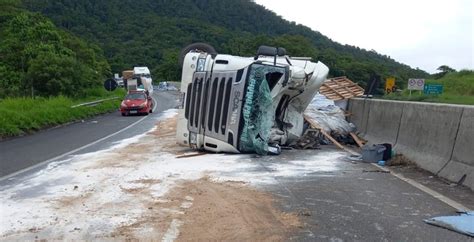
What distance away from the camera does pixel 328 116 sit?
15.5 metres

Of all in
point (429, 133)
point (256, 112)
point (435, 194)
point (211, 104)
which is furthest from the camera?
point (211, 104)

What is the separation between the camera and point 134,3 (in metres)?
114

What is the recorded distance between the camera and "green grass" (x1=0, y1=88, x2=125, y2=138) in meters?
18.5

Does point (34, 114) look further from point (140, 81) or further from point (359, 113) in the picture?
point (140, 81)

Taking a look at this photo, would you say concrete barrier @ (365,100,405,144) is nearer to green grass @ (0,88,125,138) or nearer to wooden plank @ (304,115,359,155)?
wooden plank @ (304,115,359,155)

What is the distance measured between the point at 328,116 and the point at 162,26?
9911 cm

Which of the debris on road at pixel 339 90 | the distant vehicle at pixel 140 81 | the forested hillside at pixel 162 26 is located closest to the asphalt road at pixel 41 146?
the debris on road at pixel 339 90

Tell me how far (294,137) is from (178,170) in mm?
4665

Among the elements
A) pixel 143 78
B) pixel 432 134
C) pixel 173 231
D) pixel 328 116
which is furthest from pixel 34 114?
pixel 143 78

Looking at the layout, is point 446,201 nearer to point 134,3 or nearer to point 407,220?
point 407,220

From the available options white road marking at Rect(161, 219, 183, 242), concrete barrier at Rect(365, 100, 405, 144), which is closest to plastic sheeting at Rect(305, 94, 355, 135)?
concrete barrier at Rect(365, 100, 405, 144)

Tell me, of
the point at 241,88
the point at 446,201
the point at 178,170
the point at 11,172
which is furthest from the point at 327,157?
the point at 11,172

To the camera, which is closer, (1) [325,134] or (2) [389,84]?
(1) [325,134]

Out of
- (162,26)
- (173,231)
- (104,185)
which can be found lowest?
(104,185)
